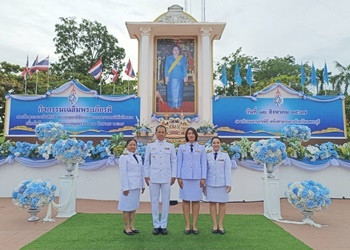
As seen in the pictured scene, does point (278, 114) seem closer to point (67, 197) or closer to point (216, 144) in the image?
point (216, 144)

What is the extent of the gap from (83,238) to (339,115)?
10.9m

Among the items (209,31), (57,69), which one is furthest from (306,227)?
(57,69)

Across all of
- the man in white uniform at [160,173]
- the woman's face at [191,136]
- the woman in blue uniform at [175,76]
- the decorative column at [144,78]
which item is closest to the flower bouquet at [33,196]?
the man in white uniform at [160,173]

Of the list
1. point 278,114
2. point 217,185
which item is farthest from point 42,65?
point 217,185

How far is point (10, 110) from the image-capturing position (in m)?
11.4

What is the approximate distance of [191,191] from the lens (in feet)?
12.8

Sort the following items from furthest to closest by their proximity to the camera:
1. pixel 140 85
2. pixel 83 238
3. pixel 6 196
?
pixel 140 85, pixel 6 196, pixel 83 238

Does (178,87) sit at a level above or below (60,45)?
below

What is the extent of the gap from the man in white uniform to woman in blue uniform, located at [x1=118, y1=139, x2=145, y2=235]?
128 millimetres

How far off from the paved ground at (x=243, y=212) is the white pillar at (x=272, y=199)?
0.94 ft

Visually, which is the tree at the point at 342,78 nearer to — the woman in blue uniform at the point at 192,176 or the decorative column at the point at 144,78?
the decorative column at the point at 144,78

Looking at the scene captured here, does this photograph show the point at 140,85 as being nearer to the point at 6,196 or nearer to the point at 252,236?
the point at 6,196

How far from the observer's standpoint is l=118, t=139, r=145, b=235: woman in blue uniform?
12.7 feet

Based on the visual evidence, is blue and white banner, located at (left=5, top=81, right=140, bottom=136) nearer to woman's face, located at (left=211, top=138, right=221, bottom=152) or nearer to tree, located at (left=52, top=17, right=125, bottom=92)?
woman's face, located at (left=211, top=138, right=221, bottom=152)
